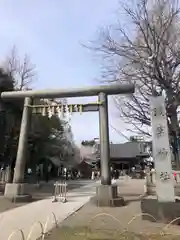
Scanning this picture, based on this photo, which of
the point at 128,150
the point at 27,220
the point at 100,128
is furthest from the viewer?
the point at 128,150

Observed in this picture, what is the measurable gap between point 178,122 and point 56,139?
20613mm

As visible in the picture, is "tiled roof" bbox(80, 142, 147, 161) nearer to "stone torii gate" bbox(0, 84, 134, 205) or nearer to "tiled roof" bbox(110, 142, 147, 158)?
"tiled roof" bbox(110, 142, 147, 158)

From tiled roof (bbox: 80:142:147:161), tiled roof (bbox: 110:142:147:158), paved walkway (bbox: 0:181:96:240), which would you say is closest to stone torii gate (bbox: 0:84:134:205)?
paved walkway (bbox: 0:181:96:240)

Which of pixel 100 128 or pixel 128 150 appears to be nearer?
pixel 100 128

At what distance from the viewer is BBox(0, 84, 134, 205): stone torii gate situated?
12.1 metres

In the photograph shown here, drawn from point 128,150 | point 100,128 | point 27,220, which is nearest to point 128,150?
point 128,150

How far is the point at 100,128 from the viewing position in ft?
41.7

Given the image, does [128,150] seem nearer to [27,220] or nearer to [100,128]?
[100,128]

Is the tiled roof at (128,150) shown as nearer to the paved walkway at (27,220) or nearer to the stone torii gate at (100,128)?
the stone torii gate at (100,128)

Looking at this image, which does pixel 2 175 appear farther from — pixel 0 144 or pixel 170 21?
pixel 170 21

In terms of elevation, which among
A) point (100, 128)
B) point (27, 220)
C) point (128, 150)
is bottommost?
point (27, 220)

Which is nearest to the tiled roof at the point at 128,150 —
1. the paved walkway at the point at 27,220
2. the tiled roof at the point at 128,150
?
the tiled roof at the point at 128,150

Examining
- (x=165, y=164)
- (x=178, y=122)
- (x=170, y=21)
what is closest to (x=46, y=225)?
(x=165, y=164)

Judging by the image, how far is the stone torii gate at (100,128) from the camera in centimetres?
1210
